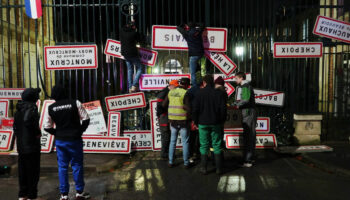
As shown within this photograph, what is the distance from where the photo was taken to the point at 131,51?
735cm

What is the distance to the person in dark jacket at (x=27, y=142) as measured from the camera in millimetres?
4539

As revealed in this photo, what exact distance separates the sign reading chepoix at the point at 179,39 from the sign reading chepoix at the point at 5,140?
4115mm

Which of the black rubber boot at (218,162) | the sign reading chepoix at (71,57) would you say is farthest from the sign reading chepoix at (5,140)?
the black rubber boot at (218,162)

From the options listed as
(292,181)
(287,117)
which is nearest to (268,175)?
(292,181)

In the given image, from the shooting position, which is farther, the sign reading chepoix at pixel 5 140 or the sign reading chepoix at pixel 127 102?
the sign reading chepoix at pixel 127 102

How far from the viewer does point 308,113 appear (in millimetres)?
7945

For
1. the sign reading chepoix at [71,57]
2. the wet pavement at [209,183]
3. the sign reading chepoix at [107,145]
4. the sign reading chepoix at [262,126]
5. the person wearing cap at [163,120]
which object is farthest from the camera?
the sign reading chepoix at [262,126]

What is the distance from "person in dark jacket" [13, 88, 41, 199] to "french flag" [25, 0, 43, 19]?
12.4 feet

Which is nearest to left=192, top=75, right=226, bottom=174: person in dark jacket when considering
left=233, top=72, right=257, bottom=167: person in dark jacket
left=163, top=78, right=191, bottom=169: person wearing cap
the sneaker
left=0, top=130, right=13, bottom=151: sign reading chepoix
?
left=163, top=78, right=191, bottom=169: person wearing cap

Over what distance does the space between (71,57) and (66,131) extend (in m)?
3.53

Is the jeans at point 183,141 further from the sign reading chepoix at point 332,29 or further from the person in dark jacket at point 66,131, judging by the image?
the sign reading chepoix at point 332,29

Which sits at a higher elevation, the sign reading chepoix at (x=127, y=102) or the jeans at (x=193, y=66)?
the jeans at (x=193, y=66)

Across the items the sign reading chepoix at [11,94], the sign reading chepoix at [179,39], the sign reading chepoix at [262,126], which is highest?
the sign reading chepoix at [179,39]

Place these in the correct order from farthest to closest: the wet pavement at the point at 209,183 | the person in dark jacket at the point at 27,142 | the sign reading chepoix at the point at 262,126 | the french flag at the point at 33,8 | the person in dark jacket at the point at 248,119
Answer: the sign reading chepoix at the point at 262,126, the french flag at the point at 33,8, the person in dark jacket at the point at 248,119, the wet pavement at the point at 209,183, the person in dark jacket at the point at 27,142
